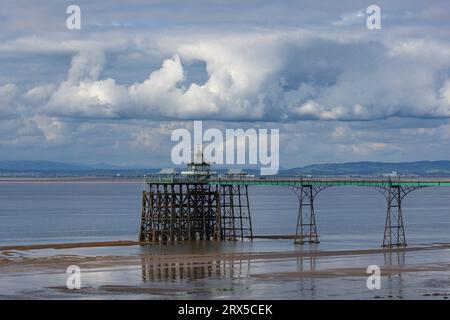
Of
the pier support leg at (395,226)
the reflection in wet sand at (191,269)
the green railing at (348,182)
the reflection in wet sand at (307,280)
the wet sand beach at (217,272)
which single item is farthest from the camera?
the green railing at (348,182)

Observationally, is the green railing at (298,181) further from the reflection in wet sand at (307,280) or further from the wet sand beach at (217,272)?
the reflection in wet sand at (307,280)

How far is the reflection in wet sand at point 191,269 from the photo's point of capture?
219 feet

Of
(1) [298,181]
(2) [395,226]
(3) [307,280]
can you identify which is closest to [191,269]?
(3) [307,280]

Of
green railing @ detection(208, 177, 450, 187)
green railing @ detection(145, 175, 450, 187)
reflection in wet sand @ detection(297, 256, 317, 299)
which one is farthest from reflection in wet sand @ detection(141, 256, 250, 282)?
green railing @ detection(208, 177, 450, 187)

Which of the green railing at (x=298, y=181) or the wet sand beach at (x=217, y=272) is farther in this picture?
the green railing at (x=298, y=181)

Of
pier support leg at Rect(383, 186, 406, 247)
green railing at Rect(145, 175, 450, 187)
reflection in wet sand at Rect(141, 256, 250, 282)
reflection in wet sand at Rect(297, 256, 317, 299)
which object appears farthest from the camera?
green railing at Rect(145, 175, 450, 187)

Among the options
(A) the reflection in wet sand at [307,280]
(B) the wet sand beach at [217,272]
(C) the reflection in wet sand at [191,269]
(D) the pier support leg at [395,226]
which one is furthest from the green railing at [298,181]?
(C) the reflection in wet sand at [191,269]

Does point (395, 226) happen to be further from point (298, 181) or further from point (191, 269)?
point (191, 269)

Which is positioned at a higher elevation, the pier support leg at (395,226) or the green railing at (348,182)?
the green railing at (348,182)

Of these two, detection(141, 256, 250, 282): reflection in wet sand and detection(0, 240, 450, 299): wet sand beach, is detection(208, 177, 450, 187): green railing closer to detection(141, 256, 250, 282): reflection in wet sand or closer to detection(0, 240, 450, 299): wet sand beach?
detection(0, 240, 450, 299): wet sand beach

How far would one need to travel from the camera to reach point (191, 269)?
232 ft

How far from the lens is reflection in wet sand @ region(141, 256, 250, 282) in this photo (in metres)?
66.8
